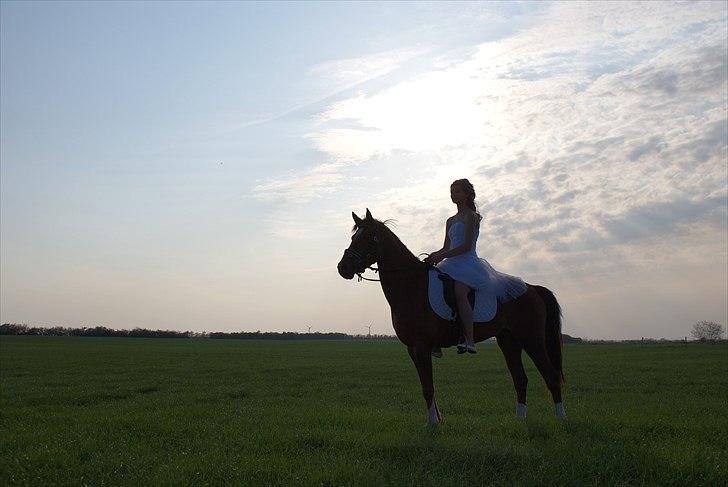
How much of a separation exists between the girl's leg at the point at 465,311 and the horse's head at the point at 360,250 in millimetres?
1429

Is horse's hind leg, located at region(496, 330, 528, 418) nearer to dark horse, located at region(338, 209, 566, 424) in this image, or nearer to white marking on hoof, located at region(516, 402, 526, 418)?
white marking on hoof, located at region(516, 402, 526, 418)

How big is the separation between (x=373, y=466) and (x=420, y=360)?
2372 millimetres

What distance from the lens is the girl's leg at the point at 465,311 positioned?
8.53 metres

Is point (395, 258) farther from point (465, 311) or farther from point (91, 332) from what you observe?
point (91, 332)

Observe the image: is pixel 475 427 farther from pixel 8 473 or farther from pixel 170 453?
pixel 8 473

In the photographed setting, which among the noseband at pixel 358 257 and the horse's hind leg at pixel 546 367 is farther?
the horse's hind leg at pixel 546 367

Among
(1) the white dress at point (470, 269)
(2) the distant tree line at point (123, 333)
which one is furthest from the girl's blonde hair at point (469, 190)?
(2) the distant tree line at point (123, 333)

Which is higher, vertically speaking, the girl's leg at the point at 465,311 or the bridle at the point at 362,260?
the bridle at the point at 362,260

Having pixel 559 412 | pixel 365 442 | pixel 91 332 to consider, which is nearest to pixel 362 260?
pixel 365 442

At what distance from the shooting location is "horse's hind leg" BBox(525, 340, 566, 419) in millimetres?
9531

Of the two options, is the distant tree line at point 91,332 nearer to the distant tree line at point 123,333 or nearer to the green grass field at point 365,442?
the distant tree line at point 123,333

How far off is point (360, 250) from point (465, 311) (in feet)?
6.28

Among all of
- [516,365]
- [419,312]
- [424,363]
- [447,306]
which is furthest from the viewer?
[516,365]

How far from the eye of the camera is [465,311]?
8539 mm
